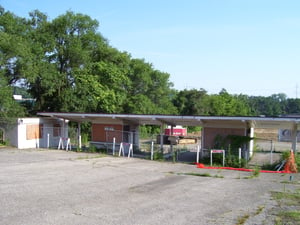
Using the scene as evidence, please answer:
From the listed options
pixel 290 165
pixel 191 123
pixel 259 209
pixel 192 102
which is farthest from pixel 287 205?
pixel 192 102

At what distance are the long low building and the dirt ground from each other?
3633 mm

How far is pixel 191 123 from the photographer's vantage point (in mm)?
24656

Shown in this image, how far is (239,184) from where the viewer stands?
13867 millimetres

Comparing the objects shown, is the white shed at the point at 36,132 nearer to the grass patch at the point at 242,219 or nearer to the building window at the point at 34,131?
the building window at the point at 34,131

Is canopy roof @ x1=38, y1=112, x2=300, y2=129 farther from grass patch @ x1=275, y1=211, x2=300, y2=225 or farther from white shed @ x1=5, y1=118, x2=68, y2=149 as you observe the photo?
grass patch @ x1=275, y1=211, x2=300, y2=225

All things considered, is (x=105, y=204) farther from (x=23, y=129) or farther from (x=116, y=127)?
(x=23, y=129)

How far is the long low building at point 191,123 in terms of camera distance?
19.7 m

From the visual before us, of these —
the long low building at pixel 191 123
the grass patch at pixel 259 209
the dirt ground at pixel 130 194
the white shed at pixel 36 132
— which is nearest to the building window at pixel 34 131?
the white shed at pixel 36 132

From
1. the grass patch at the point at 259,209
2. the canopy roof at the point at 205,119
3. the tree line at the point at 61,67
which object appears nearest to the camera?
the grass patch at the point at 259,209

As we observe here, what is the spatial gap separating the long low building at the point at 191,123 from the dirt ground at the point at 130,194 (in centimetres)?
363

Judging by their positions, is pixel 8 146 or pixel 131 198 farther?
pixel 8 146

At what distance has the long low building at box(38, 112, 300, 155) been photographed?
19.7 m

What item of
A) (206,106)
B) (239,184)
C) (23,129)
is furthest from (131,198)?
(206,106)

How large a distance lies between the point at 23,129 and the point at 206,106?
47.4 m
